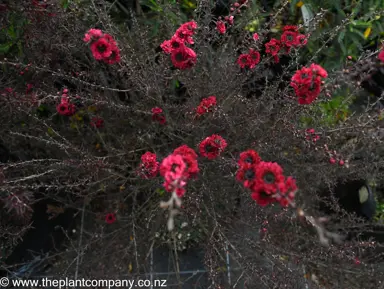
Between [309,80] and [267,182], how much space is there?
351 mm

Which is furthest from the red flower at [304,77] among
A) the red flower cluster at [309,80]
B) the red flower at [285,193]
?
the red flower at [285,193]

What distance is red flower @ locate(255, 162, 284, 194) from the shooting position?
83cm

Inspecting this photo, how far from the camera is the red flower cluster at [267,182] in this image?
813 millimetres

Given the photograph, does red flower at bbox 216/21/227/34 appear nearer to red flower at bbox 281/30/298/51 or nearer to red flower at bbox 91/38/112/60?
red flower at bbox 281/30/298/51

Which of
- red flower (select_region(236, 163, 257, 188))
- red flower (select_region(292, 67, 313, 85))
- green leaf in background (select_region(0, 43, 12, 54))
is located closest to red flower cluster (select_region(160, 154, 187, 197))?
red flower (select_region(236, 163, 257, 188))

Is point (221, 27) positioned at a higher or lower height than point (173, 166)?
higher

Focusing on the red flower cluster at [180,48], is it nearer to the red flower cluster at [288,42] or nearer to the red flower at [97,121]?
the red flower cluster at [288,42]

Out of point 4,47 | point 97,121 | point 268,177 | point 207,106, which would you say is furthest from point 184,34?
point 4,47

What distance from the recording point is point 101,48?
→ 116cm

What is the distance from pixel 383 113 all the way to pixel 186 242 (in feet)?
4.12

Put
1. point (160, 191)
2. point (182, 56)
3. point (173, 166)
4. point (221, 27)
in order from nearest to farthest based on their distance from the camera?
point (173, 166) → point (182, 56) → point (221, 27) → point (160, 191)

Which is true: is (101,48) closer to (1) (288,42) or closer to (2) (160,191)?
(1) (288,42)

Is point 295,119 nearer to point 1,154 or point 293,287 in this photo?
point 293,287

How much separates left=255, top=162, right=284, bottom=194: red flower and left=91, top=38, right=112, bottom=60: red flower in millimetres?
600
